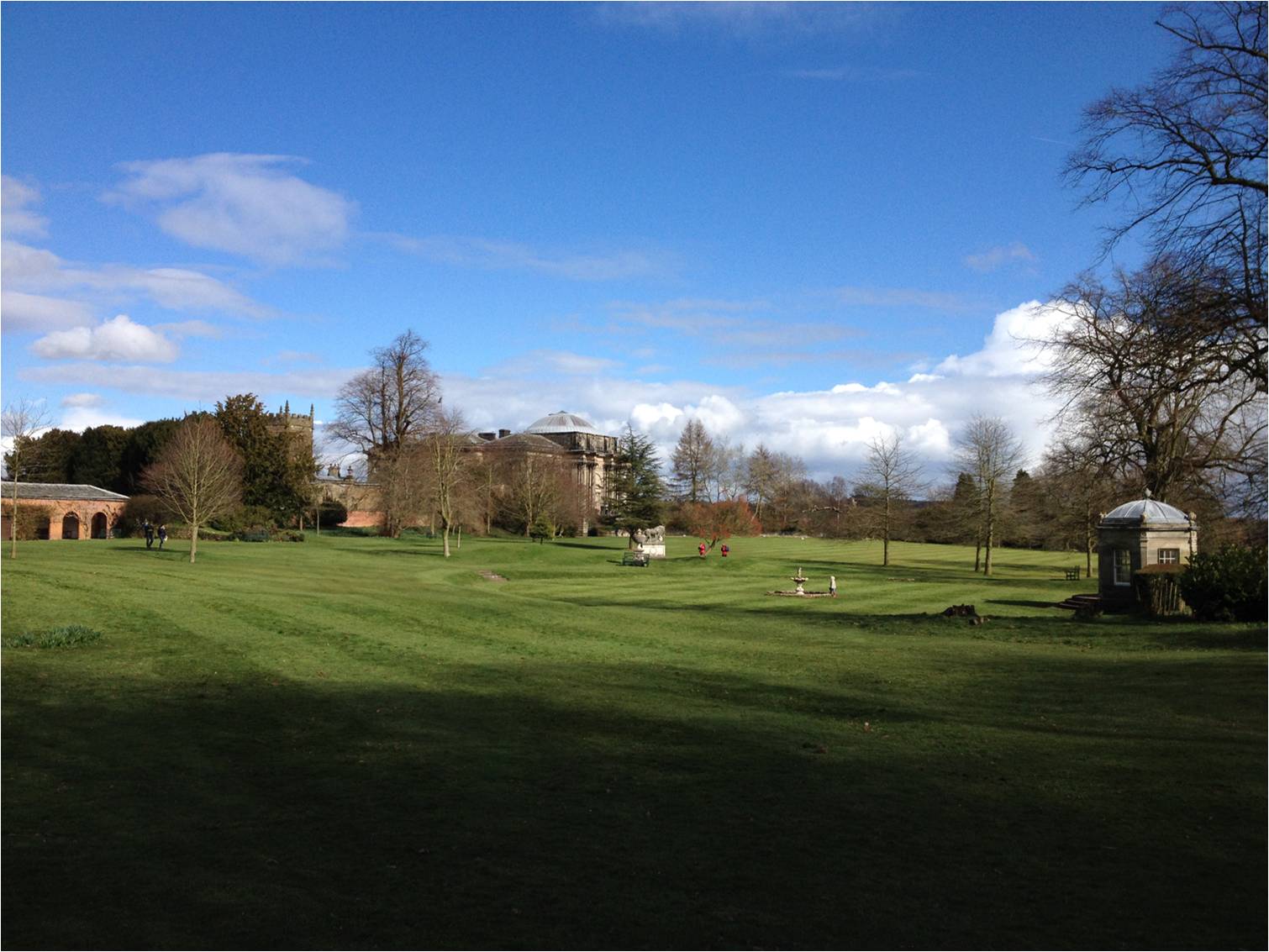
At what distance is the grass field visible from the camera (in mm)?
6191

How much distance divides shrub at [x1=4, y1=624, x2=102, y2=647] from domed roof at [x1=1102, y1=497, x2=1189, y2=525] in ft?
98.4

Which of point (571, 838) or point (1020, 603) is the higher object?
point (571, 838)

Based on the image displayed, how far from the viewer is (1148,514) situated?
3108cm

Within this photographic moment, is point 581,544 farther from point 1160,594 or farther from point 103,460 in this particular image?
point 1160,594

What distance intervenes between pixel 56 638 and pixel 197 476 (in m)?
28.3

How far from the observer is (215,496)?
45.0 meters

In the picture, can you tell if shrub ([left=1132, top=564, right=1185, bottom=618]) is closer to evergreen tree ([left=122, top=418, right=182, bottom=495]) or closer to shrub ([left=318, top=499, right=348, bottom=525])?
evergreen tree ([left=122, top=418, right=182, bottom=495])

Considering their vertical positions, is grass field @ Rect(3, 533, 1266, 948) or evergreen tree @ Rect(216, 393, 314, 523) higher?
evergreen tree @ Rect(216, 393, 314, 523)

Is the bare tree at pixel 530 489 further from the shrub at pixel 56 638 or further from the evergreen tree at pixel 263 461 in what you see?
the shrub at pixel 56 638

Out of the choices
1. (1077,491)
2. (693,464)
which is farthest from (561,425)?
(1077,491)

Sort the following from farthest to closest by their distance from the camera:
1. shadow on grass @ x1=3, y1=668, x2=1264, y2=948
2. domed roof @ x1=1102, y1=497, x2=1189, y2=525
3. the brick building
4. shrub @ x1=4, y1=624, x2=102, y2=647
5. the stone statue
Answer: the stone statue → the brick building → domed roof @ x1=1102, y1=497, x2=1189, y2=525 → shrub @ x1=4, y1=624, x2=102, y2=647 → shadow on grass @ x1=3, y1=668, x2=1264, y2=948

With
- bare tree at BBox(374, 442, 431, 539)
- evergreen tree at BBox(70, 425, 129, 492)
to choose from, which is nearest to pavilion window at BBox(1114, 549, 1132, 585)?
Result: bare tree at BBox(374, 442, 431, 539)

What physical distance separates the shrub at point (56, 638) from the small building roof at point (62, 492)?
53.3 m

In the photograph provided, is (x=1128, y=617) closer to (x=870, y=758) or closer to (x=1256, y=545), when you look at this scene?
(x=1256, y=545)
